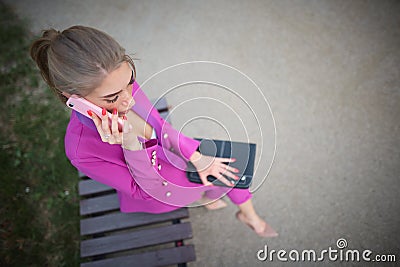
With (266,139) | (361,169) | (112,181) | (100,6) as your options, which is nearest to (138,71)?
(100,6)

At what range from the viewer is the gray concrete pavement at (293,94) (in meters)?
2.26

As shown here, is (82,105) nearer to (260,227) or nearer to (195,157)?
(195,157)

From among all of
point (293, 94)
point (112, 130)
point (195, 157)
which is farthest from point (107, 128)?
point (293, 94)

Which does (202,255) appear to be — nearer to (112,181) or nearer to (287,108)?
(112,181)

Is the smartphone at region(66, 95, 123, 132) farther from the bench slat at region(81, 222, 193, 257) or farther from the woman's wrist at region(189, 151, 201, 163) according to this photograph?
the bench slat at region(81, 222, 193, 257)

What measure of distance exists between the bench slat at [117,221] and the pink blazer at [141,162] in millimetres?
112

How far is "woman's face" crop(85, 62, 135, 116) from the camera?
1.25 metres

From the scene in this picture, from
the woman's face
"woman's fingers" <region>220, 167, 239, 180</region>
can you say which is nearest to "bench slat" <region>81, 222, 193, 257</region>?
"woman's fingers" <region>220, 167, 239, 180</region>

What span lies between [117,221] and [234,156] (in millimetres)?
801

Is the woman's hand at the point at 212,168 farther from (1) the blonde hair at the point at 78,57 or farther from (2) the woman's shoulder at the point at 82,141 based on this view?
(1) the blonde hair at the point at 78,57

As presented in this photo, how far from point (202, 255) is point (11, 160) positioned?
1.65 m

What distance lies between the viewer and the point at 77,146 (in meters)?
1.41

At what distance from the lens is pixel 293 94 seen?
261 centimetres

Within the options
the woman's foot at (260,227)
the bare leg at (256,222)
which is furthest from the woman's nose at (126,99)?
the woman's foot at (260,227)
